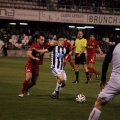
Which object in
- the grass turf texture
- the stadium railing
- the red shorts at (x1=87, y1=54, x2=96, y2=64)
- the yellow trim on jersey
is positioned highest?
the stadium railing

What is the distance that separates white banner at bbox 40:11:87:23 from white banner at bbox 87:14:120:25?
27.0 inches

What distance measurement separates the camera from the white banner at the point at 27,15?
41938 mm

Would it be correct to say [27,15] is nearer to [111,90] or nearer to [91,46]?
[91,46]

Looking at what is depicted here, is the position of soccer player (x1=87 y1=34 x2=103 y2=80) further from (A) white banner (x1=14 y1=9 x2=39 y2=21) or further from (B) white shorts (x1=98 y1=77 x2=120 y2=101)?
(A) white banner (x1=14 y1=9 x2=39 y2=21)

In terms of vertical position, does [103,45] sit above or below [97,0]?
below

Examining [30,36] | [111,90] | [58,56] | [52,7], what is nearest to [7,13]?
[30,36]

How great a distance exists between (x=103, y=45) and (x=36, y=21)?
7.65m

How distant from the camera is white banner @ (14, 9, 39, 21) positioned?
4194cm

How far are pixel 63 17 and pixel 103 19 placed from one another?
4.54 m

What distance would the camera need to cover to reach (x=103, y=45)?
43906mm

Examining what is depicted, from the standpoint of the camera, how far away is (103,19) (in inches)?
1775

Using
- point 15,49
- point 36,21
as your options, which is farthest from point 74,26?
point 15,49

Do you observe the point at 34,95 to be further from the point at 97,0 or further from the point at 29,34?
the point at 97,0

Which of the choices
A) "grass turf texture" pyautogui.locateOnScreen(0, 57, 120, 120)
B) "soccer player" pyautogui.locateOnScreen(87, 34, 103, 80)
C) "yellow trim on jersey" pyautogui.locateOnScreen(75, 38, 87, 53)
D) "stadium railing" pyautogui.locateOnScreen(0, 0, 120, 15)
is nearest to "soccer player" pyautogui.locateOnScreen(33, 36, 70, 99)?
"grass turf texture" pyautogui.locateOnScreen(0, 57, 120, 120)
